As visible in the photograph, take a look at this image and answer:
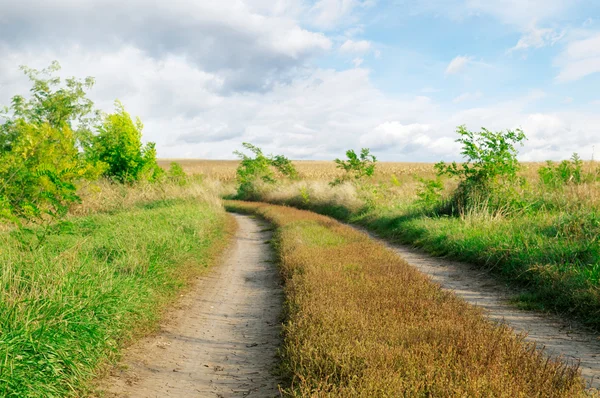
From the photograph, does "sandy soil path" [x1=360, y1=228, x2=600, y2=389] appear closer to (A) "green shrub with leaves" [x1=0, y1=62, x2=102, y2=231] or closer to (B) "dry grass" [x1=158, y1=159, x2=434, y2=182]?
(A) "green shrub with leaves" [x1=0, y1=62, x2=102, y2=231]

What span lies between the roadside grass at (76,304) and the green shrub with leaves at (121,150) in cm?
1319

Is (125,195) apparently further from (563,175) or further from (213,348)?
(563,175)

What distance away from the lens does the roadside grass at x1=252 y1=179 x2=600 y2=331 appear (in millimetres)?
7273

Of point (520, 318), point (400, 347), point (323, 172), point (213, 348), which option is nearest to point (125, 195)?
point (213, 348)

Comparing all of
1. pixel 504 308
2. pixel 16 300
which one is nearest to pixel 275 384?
pixel 16 300

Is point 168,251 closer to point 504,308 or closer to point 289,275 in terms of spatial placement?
point 289,275

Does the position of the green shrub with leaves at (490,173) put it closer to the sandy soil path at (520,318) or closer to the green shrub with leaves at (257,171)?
the sandy soil path at (520,318)

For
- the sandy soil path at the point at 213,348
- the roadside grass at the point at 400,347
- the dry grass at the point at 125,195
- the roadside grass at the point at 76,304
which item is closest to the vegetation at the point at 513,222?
the roadside grass at the point at 400,347

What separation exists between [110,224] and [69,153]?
2.77 meters

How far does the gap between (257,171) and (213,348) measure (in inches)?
1411

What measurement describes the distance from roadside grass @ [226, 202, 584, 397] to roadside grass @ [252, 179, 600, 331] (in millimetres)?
2110

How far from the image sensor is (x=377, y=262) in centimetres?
891

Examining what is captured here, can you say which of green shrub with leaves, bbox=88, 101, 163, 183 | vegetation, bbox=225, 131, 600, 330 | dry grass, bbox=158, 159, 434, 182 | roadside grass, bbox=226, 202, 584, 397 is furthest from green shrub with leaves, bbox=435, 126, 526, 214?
dry grass, bbox=158, 159, 434, 182

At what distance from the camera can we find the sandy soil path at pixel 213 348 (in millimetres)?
4699
